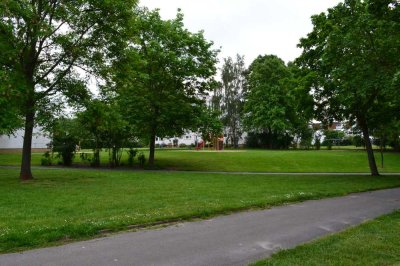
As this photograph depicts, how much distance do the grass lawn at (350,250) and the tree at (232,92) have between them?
219ft

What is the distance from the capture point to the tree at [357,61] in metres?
17.9

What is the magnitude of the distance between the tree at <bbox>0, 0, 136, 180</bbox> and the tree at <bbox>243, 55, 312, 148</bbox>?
41324mm

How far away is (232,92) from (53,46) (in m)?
56.7

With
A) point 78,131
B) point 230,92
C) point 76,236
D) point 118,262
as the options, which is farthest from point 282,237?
point 230,92

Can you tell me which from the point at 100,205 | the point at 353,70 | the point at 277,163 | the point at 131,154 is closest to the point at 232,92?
the point at 277,163

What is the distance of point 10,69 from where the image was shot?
19062mm

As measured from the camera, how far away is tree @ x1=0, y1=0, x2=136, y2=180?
722 inches

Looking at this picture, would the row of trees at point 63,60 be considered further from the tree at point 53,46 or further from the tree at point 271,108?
the tree at point 271,108

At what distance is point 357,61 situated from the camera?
19969 millimetres

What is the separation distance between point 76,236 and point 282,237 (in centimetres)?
399

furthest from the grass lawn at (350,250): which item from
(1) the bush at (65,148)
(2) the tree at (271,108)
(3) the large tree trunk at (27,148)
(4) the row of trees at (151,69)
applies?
(2) the tree at (271,108)

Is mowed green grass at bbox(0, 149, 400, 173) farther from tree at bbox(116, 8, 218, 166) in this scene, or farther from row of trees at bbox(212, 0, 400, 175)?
row of trees at bbox(212, 0, 400, 175)

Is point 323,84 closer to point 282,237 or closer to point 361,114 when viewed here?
point 361,114

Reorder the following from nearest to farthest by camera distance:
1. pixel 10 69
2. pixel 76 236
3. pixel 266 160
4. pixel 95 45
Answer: pixel 76 236, pixel 10 69, pixel 95 45, pixel 266 160
